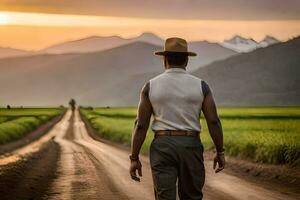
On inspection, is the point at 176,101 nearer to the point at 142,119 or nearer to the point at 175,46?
the point at 142,119

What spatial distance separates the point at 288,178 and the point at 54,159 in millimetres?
11703

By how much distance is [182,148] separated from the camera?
23.6ft

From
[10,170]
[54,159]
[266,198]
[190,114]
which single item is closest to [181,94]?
[190,114]

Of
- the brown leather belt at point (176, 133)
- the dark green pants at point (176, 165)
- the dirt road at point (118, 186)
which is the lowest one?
the dirt road at point (118, 186)

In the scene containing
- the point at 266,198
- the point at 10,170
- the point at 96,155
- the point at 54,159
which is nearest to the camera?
the point at 266,198

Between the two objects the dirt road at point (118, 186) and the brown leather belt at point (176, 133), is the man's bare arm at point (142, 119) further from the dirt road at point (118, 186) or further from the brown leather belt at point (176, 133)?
the dirt road at point (118, 186)

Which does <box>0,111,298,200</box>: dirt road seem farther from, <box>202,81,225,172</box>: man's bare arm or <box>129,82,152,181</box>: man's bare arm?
<box>129,82,152,181</box>: man's bare arm

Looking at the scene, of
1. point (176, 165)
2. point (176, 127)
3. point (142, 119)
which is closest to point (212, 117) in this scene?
point (176, 127)

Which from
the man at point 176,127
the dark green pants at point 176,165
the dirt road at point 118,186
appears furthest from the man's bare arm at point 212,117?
the dirt road at point 118,186

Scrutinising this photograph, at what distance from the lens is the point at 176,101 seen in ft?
23.8

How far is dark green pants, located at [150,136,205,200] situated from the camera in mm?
7121

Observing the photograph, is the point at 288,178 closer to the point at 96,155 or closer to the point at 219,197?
the point at 219,197

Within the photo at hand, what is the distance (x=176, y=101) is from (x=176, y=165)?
2.26 feet

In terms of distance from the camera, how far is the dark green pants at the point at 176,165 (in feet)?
23.4
